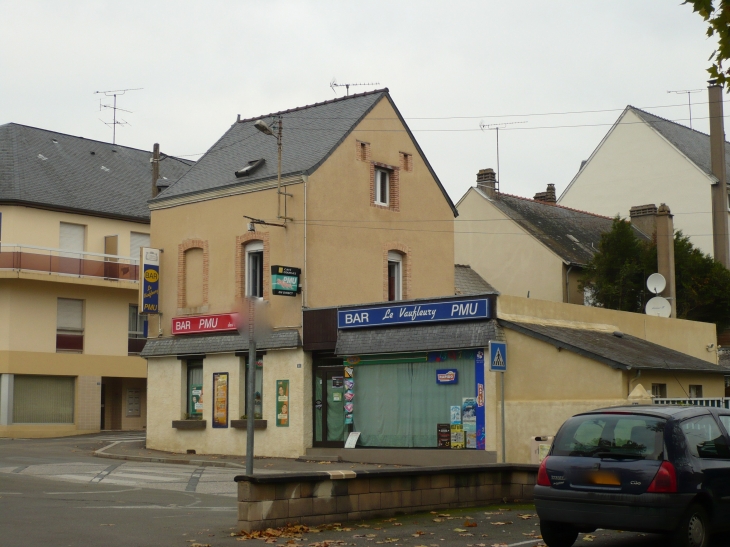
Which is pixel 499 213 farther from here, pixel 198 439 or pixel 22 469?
pixel 22 469

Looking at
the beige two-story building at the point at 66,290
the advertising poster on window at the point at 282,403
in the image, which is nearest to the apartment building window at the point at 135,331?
the beige two-story building at the point at 66,290

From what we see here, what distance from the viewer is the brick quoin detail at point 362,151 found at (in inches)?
1099

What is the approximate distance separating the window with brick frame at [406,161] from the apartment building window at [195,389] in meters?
8.19

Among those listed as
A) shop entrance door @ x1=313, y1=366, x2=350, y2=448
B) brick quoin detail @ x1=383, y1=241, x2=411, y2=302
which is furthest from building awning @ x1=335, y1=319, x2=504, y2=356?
brick quoin detail @ x1=383, y1=241, x2=411, y2=302

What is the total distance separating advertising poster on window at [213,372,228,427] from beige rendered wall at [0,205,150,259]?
1418 cm

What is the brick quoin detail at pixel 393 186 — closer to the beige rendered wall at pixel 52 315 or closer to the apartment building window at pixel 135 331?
the beige rendered wall at pixel 52 315

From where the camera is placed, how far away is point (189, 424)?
91.2ft

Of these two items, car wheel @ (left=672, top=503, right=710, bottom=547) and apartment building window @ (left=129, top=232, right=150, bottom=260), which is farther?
apartment building window @ (left=129, top=232, right=150, bottom=260)

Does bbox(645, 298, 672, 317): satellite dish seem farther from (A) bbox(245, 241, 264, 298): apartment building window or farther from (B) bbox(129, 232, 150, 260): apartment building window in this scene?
(B) bbox(129, 232, 150, 260): apartment building window

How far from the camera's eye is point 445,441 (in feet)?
74.7

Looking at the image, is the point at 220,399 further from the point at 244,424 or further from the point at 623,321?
the point at 623,321

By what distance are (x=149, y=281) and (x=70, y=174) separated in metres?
14.8

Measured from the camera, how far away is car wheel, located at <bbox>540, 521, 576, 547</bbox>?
10242 millimetres

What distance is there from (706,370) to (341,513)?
13799mm
